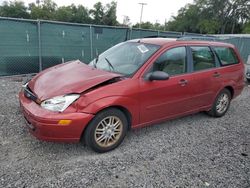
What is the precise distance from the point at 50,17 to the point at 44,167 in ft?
164

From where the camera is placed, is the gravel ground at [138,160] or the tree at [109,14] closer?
the gravel ground at [138,160]

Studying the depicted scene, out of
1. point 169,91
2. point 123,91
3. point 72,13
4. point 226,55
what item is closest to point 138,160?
point 123,91

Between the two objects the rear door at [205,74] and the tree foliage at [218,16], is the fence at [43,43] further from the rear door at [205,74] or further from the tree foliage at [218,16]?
the tree foliage at [218,16]

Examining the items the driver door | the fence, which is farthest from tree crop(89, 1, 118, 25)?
the driver door

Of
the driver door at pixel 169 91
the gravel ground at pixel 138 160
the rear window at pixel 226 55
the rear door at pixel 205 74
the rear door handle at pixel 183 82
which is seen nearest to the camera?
the gravel ground at pixel 138 160

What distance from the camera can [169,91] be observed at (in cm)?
369

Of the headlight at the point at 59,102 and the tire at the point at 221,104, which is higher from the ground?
the headlight at the point at 59,102

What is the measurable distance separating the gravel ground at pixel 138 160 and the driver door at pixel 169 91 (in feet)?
1.43

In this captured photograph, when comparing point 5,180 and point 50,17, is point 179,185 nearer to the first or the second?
point 5,180

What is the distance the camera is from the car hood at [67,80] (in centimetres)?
297

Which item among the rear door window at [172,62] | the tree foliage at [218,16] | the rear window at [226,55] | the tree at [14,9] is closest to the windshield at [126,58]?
the rear door window at [172,62]

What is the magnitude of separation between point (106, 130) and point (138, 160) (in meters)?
0.60

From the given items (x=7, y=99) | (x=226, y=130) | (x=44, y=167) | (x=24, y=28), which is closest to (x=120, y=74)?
(x=44, y=167)

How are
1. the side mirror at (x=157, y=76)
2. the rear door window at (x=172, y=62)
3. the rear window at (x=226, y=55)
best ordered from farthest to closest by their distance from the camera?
the rear window at (x=226, y=55) < the rear door window at (x=172, y=62) < the side mirror at (x=157, y=76)
